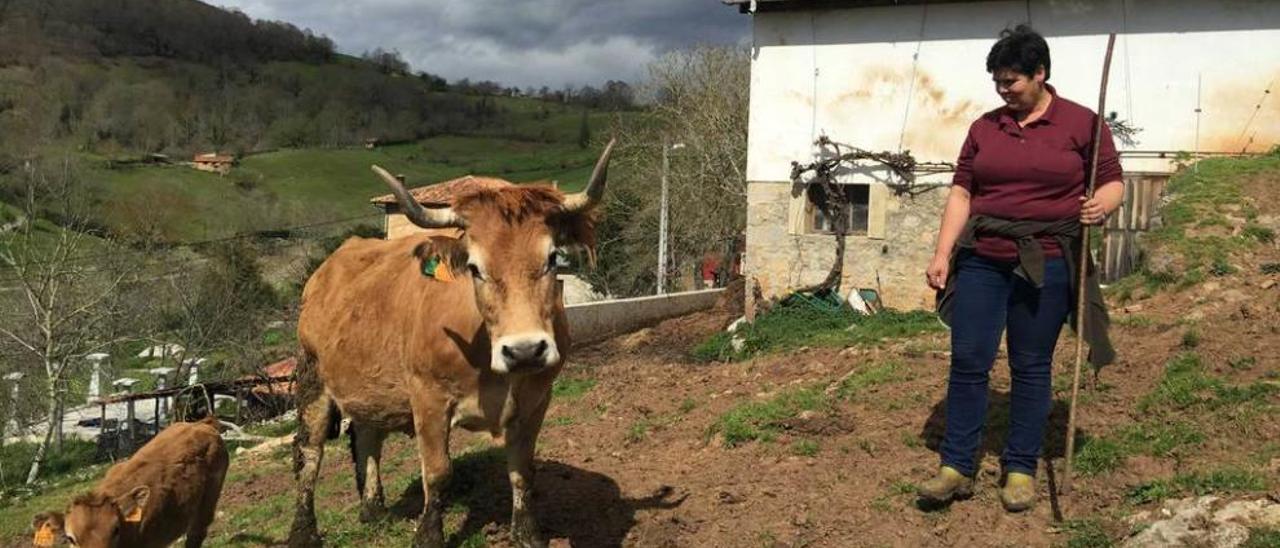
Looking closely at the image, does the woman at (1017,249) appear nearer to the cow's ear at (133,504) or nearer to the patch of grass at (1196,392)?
the patch of grass at (1196,392)

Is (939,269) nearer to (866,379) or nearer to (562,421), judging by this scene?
(866,379)

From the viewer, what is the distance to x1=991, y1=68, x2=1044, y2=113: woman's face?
480cm

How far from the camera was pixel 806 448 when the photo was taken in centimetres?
681

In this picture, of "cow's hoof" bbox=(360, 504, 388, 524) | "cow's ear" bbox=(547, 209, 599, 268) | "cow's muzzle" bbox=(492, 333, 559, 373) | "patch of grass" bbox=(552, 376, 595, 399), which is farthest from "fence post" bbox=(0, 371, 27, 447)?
"cow's muzzle" bbox=(492, 333, 559, 373)

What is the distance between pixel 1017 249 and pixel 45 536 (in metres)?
6.87

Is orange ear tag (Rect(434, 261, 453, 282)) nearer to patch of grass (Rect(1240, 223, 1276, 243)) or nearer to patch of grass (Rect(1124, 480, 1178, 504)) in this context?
patch of grass (Rect(1124, 480, 1178, 504))

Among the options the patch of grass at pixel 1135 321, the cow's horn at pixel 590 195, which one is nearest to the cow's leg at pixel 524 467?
the cow's horn at pixel 590 195

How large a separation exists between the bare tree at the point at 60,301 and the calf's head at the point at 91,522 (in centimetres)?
2030

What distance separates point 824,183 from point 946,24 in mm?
3609

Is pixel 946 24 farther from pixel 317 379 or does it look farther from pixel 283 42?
pixel 283 42

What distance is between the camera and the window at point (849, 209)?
699 inches

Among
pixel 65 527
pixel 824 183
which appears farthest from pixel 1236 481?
pixel 824 183

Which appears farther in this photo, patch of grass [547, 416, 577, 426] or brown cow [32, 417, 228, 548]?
patch of grass [547, 416, 577, 426]

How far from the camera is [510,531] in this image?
6137mm
